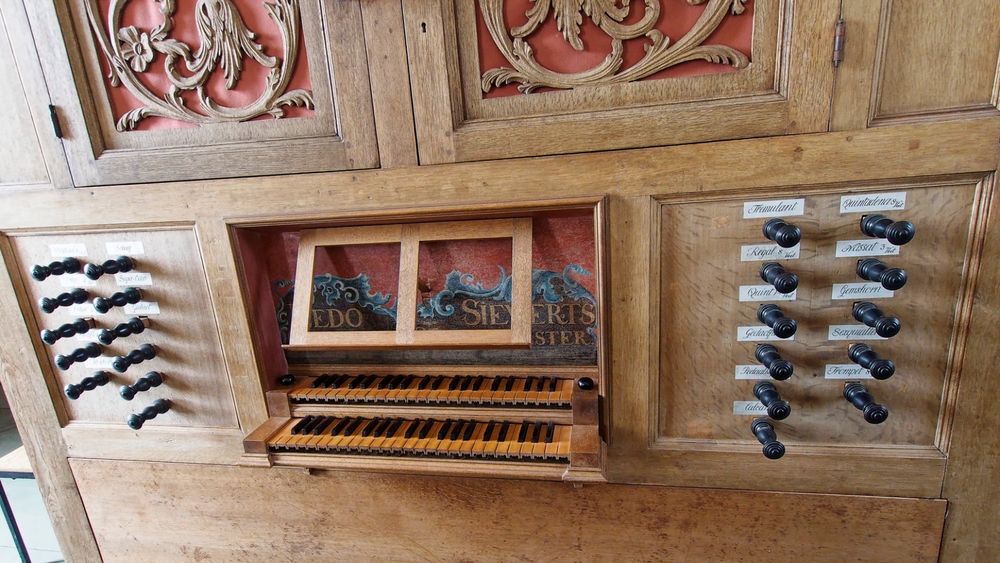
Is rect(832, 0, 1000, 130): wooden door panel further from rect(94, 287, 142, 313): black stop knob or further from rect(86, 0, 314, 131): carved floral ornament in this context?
rect(94, 287, 142, 313): black stop knob

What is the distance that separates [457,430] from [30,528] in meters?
3.18

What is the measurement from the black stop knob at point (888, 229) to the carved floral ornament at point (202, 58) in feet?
4.71

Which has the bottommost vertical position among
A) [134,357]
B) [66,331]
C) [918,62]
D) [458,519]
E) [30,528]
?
[30,528]

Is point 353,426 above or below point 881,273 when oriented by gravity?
below

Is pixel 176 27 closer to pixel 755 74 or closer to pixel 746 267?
pixel 755 74

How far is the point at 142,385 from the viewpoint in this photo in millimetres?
1507

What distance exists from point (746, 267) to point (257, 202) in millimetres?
1356

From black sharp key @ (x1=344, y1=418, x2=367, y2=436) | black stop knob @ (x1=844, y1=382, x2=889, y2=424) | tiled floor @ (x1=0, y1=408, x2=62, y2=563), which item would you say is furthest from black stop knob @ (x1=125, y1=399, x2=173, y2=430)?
black stop knob @ (x1=844, y1=382, x2=889, y2=424)

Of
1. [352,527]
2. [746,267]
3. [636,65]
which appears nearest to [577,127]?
[636,65]

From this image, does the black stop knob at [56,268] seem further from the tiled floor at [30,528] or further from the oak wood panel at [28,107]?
the tiled floor at [30,528]

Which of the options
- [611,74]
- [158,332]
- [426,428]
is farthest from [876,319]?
[158,332]

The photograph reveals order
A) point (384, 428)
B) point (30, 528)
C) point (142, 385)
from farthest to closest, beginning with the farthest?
point (30, 528), point (142, 385), point (384, 428)

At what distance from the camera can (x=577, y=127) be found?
1146 mm

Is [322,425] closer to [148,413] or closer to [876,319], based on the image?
[148,413]
